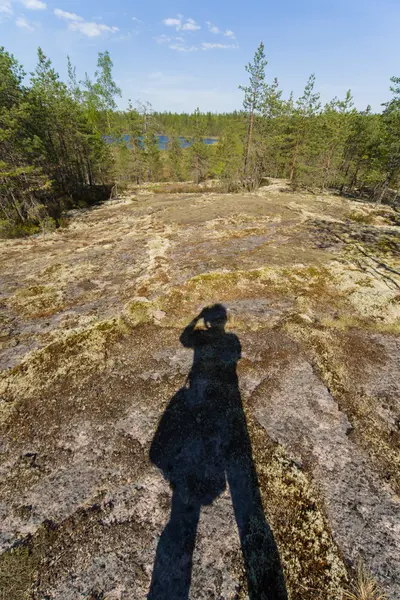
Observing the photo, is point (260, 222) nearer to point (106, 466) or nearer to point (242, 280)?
point (242, 280)

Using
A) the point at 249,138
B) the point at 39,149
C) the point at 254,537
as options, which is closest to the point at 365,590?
the point at 254,537

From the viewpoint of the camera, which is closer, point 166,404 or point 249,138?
point 166,404

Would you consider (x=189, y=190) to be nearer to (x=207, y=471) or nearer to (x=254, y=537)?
(x=207, y=471)

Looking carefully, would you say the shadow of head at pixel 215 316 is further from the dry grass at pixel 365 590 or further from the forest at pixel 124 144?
the forest at pixel 124 144

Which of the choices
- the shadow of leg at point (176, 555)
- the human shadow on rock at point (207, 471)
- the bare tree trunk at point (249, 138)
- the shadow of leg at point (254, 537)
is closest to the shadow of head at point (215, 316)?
the human shadow on rock at point (207, 471)

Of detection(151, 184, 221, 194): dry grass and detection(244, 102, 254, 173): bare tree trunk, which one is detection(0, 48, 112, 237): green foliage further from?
detection(244, 102, 254, 173): bare tree trunk

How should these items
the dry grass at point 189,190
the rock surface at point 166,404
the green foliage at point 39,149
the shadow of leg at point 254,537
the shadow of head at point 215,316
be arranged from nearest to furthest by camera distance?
the shadow of leg at point 254,537 → the rock surface at point 166,404 → the shadow of head at point 215,316 → the green foliage at point 39,149 → the dry grass at point 189,190

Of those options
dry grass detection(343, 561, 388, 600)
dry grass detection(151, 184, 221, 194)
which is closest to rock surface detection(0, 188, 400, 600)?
dry grass detection(343, 561, 388, 600)

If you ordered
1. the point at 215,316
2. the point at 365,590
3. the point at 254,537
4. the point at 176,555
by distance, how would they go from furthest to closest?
the point at 215,316 < the point at 254,537 < the point at 176,555 < the point at 365,590
